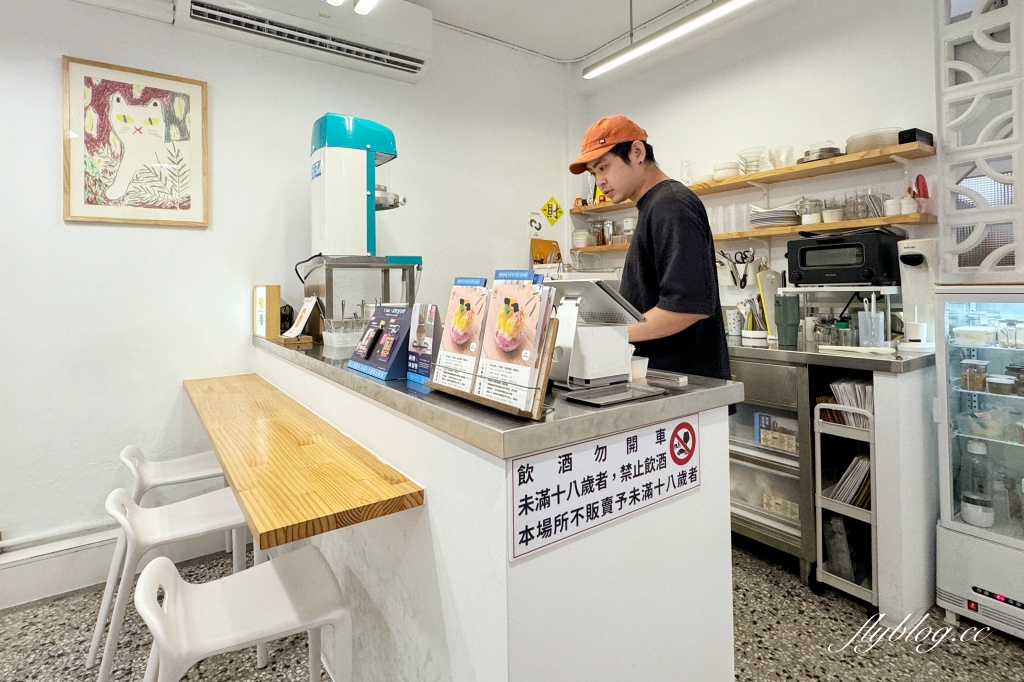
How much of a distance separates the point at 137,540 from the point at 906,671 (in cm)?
244

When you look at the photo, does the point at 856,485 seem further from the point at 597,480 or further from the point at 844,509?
the point at 597,480

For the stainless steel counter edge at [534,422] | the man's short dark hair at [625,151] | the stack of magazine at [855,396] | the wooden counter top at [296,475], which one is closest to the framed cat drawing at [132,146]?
the wooden counter top at [296,475]

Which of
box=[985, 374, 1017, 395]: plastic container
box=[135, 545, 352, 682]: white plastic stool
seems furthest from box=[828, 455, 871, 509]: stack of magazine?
box=[135, 545, 352, 682]: white plastic stool

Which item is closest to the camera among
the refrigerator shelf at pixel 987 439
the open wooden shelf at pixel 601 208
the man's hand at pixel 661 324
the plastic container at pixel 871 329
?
the man's hand at pixel 661 324

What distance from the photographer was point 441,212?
369cm

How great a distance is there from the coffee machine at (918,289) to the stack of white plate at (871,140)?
49 cm

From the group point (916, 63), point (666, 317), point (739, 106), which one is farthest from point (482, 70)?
point (666, 317)

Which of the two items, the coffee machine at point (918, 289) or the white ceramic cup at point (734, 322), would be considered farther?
the white ceramic cup at point (734, 322)

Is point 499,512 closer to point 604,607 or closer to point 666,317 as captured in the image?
point 604,607

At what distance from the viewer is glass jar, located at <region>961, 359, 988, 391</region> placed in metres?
2.16

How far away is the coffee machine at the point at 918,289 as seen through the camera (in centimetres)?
243

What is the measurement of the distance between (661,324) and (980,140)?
1.63 metres

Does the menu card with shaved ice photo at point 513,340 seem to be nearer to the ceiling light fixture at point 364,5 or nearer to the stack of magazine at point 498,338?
the stack of magazine at point 498,338

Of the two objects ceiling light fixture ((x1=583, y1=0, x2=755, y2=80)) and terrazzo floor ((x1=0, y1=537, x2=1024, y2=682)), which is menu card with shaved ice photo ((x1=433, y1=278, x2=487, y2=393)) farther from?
ceiling light fixture ((x1=583, y1=0, x2=755, y2=80))
